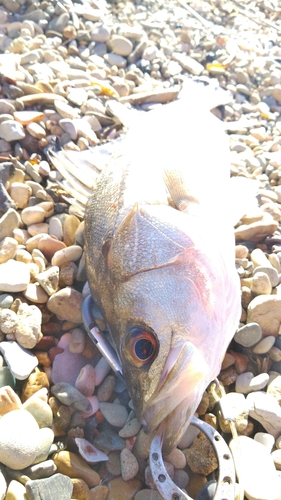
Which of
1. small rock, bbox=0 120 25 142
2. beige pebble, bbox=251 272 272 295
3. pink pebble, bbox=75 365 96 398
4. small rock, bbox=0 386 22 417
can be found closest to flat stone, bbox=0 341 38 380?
small rock, bbox=0 386 22 417

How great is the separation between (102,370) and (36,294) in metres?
0.60

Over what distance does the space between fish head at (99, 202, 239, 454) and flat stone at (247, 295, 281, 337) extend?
1.66 feet

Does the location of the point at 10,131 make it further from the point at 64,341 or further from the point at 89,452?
the point at 89,452

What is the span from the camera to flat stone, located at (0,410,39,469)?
2303 mm

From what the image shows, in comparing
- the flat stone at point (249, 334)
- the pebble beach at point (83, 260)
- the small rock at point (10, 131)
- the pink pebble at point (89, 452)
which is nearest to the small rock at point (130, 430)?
the pebble beach at point (83, 260)

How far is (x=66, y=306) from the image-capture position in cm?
304

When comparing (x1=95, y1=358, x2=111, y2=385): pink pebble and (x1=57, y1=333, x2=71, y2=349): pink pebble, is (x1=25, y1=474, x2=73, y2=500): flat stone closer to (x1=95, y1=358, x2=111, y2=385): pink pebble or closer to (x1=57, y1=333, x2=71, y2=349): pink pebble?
(x1=95, y1=358, x2=111, y2=385): pink pebble

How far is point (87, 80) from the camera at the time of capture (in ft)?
16.2

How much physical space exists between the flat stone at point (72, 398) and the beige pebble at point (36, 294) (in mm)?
555

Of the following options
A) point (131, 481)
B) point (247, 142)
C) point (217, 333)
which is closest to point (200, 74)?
point (247, 142)

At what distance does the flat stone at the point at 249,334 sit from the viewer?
3010 mm

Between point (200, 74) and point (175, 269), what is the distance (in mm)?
3890

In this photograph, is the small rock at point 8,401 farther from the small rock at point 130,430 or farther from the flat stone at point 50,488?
the small rock at point 130,430

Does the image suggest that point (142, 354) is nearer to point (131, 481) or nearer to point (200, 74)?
point (131, 481)
